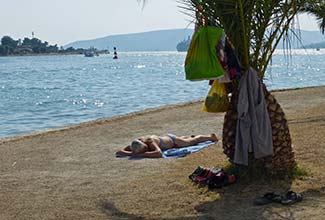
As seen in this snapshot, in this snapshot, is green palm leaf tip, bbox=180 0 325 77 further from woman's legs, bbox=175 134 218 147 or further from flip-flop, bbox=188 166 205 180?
woman's legs, bbox=175 134 218 147

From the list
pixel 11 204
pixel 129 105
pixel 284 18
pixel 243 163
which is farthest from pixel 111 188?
pixel 129 105

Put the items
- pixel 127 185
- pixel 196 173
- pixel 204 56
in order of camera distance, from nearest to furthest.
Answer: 1. pixel 204 56
2. pixel 196 173
3. pixel 127 185

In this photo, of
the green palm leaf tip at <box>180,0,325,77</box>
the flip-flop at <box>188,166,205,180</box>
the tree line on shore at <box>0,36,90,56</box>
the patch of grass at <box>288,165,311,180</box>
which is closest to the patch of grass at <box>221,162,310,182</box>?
the patch of grass at <box>288,165,311,180</box>

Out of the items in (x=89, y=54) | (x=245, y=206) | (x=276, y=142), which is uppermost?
(x=276, y=142)

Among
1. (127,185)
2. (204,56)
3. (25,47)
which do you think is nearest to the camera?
(204,56)

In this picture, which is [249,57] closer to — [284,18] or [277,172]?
[284,18]

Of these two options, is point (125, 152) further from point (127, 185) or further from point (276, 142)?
point (276, 142)

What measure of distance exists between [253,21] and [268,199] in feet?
6.85

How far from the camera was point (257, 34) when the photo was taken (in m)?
6.85

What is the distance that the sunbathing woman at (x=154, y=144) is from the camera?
9.67 m

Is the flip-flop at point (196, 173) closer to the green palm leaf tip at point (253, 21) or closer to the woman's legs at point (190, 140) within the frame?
the green palm leaf tip at point (253, 21)

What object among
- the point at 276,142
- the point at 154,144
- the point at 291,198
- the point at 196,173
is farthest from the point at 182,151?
the point at 291,198

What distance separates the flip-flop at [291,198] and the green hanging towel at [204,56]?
1484 millimetres

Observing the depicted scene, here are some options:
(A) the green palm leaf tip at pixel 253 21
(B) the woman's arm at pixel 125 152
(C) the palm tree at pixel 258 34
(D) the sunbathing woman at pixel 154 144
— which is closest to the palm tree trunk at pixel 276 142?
(C) the palm tree at pixel 258 34
